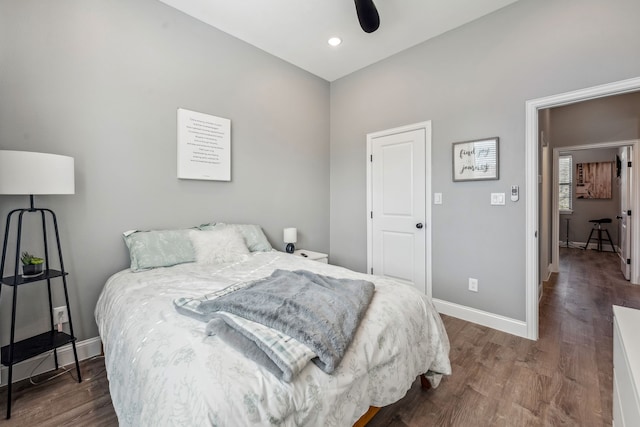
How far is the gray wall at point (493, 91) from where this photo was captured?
6.90 feet

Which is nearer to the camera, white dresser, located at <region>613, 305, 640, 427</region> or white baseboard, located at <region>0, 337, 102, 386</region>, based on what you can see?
white dresser, located at <region>613, 305, 640, 427</region>

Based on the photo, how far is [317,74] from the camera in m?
3.76

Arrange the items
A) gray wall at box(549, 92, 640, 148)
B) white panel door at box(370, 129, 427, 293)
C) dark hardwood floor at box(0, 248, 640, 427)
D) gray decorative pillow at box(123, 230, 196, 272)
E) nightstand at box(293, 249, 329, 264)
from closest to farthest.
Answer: dark hardwood floor at box(0, 248, 640, 427) → gray decorative pillow at box(123, 230, 196, 272) → white panel door at box(370, 129, 427, 293) → nightstand at box(293, 249, 329, 264) → gray wall at box(549, 92, 640, 148)

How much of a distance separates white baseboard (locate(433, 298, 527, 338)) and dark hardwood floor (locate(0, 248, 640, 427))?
7cm

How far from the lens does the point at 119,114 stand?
2.21m

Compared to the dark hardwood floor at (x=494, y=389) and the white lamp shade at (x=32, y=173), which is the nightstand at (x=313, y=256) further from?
the white lamp shade at (x=32, y=173)

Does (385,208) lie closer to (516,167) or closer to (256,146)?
(516,167)

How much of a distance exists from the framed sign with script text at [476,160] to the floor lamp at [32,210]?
125 inches

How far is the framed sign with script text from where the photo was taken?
8.47 ft

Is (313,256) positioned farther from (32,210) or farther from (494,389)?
(32,210)

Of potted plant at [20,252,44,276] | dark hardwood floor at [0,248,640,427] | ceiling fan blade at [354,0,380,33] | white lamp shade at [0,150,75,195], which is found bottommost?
dark hardwood floor at [0,248,640,427]

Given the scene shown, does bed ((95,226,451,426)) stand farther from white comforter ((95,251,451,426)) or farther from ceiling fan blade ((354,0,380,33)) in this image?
ceiling fan blade ((354,0,380,33))

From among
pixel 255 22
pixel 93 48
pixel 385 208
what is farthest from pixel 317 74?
pixel 93 48

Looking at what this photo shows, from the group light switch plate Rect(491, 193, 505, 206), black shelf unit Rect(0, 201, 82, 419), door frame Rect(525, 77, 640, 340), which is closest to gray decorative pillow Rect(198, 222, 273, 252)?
black shelf unit Rect(0, 201, 82, 419)
